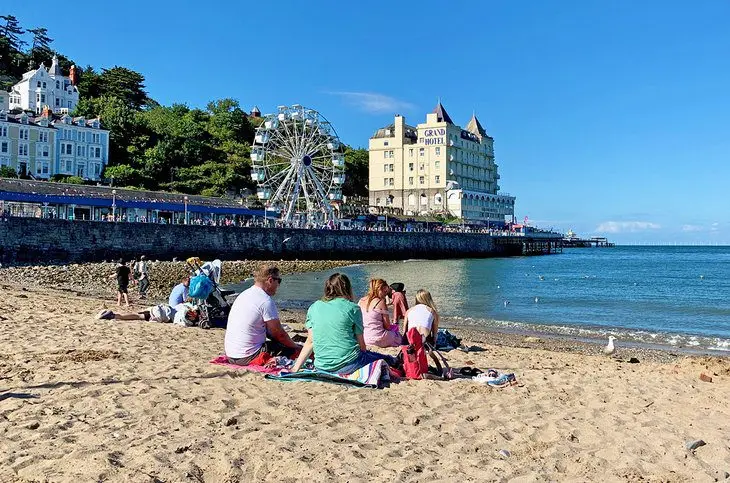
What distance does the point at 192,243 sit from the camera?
153 feet

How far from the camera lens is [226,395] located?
6465 mm

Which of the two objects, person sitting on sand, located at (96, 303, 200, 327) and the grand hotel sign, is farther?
the grand hotel sign

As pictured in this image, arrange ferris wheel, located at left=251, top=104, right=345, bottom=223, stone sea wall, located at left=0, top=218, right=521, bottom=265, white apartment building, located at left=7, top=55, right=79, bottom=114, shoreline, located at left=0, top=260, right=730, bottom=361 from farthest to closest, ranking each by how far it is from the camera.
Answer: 1. white apartment building, located at left=7, top=55, right=79, bottom=114
2. ferris wheel, located at left=251, top=104, right=345, bottom=223
3. stone sea wall, located at left=0, top=218, right=521, bottom=265
4. shoreline, located at left=0, top=260, right=730, bottom=361

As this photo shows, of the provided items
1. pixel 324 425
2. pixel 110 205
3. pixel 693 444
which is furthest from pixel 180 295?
pixel 110 205

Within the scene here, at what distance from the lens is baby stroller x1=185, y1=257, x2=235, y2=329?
38.0 feet

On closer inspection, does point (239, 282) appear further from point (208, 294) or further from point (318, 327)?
point (318, 327)

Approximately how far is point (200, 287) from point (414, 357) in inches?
205

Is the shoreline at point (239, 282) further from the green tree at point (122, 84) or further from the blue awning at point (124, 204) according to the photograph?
the green tree at point (122, 84)

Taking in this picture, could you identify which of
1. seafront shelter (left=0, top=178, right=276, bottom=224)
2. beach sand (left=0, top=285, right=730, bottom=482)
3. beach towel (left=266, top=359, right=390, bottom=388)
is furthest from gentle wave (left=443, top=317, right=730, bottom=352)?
seafront shelter (left=0, top=178, right=276, bottom=224)

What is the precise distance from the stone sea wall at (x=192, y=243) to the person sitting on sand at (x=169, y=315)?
26.4 m

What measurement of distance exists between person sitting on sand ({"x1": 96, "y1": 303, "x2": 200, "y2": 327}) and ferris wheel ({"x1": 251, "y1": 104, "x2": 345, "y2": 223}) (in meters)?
46.9

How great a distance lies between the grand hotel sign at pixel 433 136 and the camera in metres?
102

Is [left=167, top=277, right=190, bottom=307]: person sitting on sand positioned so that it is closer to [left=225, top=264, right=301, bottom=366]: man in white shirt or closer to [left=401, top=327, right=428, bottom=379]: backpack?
[left=225, top=264, right=301, bottom=366]: man in white shirt

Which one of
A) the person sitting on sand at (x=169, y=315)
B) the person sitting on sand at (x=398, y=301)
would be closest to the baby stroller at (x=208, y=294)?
the person sitting on sand at (x=169, y=315)
